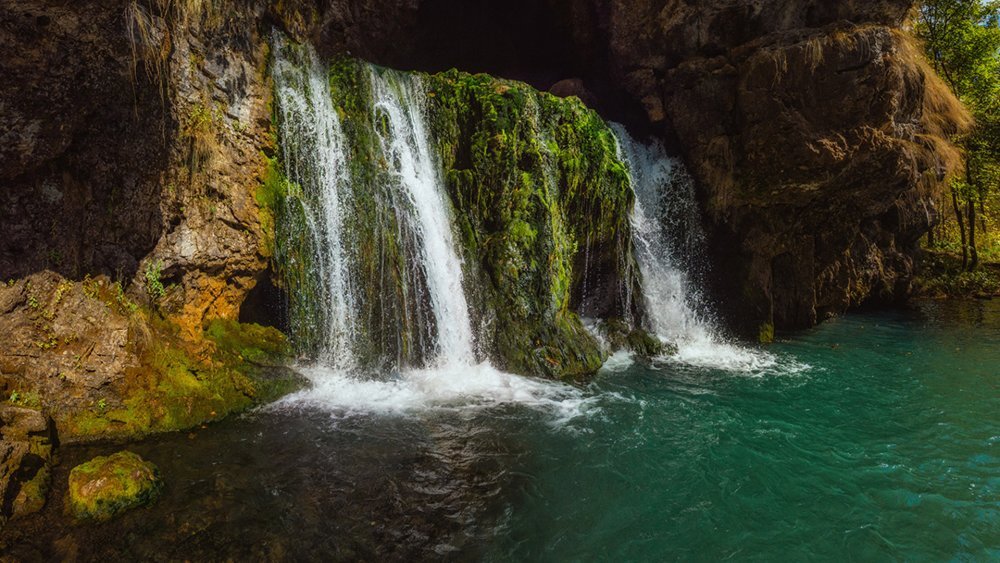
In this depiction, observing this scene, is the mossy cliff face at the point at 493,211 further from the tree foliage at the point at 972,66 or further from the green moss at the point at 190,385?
the tree foliage at the point at 972,66

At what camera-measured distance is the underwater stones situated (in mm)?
4344

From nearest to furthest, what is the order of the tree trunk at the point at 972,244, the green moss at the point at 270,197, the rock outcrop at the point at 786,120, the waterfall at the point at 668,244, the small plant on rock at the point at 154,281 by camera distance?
the small plant on rock at the point at 154,281 < the green moss at the point at 270,197 < the rock outcrop at the point at 786,120 < the waterfall at the point at 668,244 < the tree trunk at the point at 972,244

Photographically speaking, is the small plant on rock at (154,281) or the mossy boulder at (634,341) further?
the mossy boulder at (634,341)

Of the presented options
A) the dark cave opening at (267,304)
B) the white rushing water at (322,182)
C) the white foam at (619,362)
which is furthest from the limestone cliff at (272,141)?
the white foam at (619,362)

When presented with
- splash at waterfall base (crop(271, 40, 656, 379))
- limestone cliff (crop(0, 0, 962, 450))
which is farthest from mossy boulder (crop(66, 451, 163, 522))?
splash at waterfall base (crop(271, 40, 656, 379))

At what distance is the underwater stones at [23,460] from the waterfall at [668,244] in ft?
37.2

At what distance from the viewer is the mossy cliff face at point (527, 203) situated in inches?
368

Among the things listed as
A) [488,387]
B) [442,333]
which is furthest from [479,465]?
[442,333]

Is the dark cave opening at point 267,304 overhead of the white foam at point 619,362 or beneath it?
overhead

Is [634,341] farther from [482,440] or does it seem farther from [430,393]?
[482,440]

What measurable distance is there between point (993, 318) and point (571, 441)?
15.8 m

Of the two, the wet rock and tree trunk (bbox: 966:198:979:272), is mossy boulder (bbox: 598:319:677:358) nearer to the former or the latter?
the wet rock

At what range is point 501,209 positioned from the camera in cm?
974

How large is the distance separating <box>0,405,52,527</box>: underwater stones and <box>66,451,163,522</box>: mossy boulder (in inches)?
12.0
